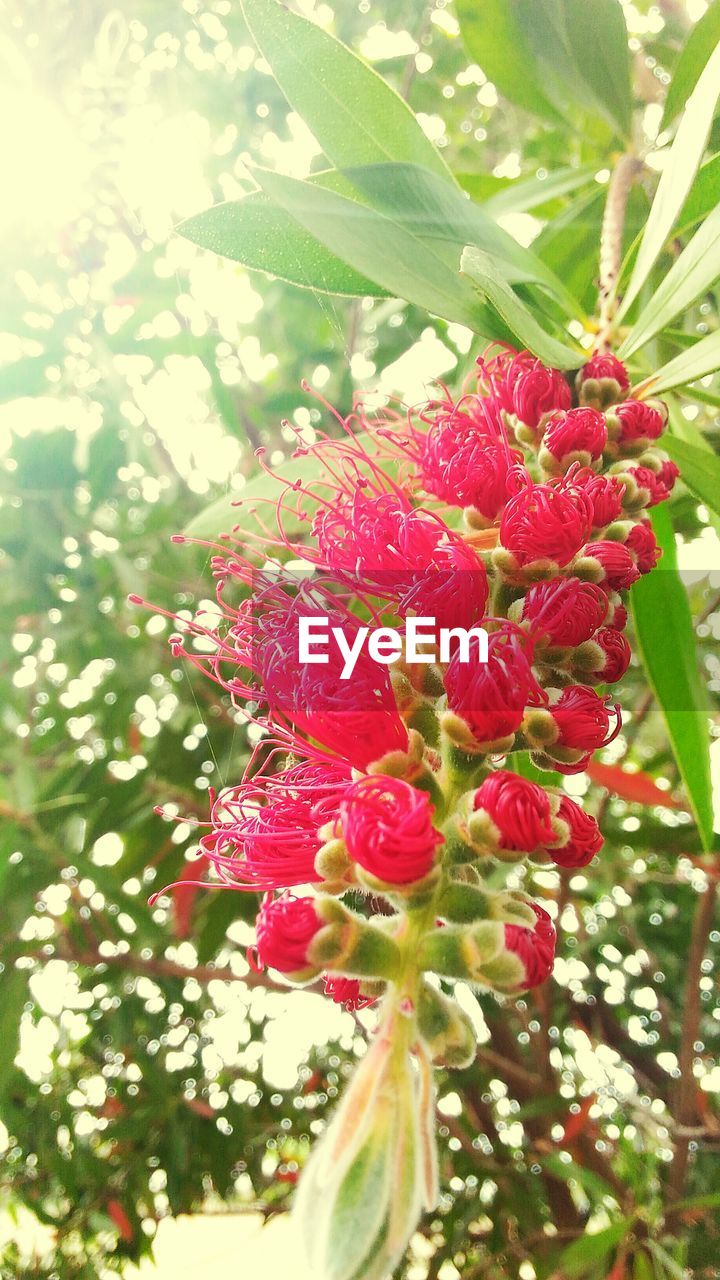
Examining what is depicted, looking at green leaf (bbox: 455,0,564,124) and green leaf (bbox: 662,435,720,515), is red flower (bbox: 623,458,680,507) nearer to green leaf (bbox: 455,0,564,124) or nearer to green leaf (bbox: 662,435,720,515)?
green leaf (bbox: 662,435,720,515)

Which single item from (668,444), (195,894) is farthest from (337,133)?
(195,894)

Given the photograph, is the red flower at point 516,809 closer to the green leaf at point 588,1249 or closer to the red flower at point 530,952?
the red flower at point 530,952

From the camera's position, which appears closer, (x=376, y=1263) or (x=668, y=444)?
(x=376, y=1263)

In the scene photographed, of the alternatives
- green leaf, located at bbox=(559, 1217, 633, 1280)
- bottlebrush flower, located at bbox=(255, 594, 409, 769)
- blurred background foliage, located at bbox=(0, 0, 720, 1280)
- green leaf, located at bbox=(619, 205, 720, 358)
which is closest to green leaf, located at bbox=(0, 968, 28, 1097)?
blurred background foliage, located at bbox=(0, 0, 720, 1280)

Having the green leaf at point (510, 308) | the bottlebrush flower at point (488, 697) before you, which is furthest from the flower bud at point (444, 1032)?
the green leaf at point (510, 308)

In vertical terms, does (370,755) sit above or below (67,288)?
below

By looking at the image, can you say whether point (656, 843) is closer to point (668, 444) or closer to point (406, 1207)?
point (668, 444)
